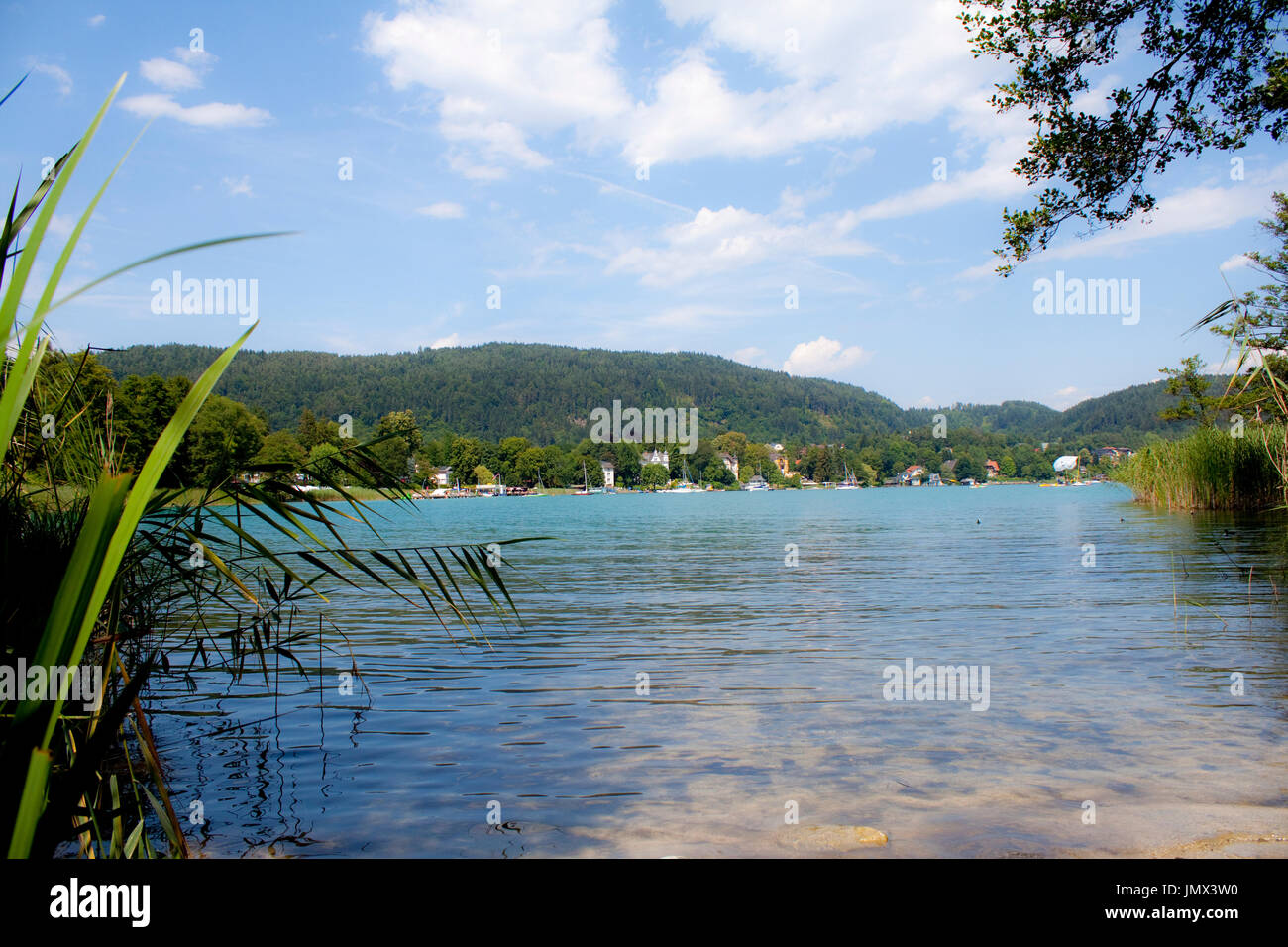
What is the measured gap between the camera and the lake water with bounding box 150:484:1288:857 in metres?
4.92

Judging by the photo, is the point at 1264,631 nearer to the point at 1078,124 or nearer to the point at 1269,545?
the point at 1078,124

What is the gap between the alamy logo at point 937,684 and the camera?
7.92m

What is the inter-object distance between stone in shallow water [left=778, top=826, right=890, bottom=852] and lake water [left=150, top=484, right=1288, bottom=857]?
0.18ft

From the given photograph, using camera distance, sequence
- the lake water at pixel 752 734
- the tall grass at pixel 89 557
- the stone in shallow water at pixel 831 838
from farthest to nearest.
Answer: the lake water at pixel 752 734
the stone in shallow water at pixel 831 838
the tall grass at pixel 89 557

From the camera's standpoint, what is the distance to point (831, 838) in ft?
15.2

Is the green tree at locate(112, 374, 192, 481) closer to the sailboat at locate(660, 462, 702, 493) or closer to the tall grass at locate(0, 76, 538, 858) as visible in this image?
the tall grass at locate(0, 76, 538, 858)

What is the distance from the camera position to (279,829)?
5.04 metres

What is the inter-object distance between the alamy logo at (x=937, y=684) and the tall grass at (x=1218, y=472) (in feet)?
66.6

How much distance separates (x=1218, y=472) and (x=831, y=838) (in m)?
29.3

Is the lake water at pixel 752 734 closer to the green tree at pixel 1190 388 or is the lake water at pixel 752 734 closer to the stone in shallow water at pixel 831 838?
the stone in shallow water at pixel 831 838
